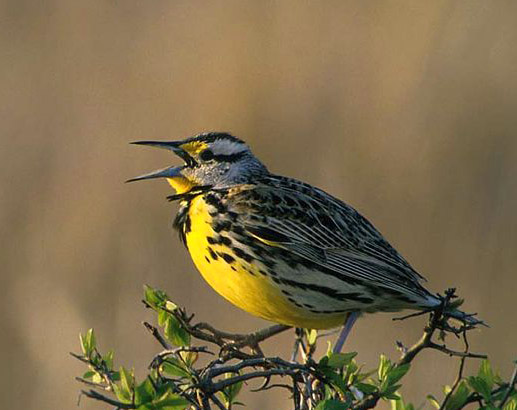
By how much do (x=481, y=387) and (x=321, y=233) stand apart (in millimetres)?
909

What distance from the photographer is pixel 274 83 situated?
4.32m

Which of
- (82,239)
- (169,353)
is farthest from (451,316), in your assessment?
(82,239)

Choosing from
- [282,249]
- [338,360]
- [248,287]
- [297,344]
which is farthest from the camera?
[282,249]

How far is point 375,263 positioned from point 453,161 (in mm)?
1685

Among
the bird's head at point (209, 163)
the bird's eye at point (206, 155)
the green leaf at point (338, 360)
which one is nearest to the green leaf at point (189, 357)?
the green leaf at point (338, 360)

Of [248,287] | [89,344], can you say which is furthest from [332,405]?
[248,287]

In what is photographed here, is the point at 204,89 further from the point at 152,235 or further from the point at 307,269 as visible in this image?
the point at 307,269

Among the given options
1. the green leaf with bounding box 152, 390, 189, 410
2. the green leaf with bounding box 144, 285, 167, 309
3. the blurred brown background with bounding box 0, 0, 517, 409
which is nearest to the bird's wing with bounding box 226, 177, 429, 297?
the green leaf with bounding box 144, 285, 167, 309

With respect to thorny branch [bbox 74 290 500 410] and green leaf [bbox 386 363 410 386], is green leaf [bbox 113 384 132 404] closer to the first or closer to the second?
thorny branch [bbox 74 290 500 410]

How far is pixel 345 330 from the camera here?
2.24 m

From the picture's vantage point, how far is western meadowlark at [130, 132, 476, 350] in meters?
2.22

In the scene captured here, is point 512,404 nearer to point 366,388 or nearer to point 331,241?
point 366,388

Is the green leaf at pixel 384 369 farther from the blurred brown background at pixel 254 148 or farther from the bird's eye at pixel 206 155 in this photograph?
the blurred brown background at pixel 254 148

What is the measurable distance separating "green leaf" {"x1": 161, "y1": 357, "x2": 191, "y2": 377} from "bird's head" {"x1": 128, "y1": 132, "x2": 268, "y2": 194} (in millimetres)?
888
